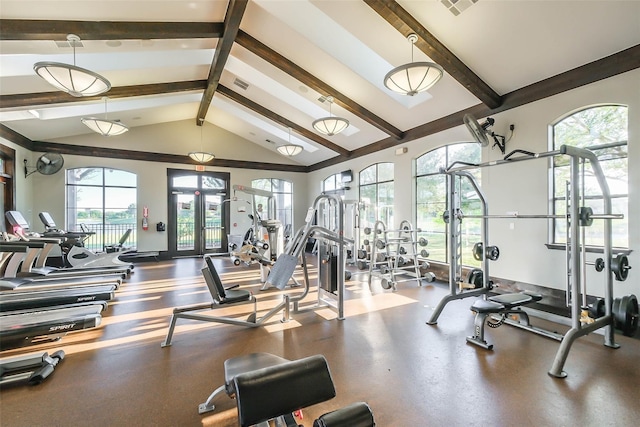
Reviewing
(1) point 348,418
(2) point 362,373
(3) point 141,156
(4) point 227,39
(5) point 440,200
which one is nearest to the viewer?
(1) point 348,418

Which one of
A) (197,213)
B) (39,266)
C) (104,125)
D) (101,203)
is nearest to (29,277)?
(39,266)

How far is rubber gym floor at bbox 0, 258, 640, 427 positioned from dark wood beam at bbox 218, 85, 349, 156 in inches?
221

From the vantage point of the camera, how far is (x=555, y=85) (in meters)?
4.22

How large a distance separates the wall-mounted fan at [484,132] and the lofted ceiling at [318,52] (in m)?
0.36

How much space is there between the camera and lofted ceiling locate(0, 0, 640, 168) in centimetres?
360

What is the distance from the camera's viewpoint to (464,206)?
5.95 m

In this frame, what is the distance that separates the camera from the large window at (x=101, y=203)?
328 inches

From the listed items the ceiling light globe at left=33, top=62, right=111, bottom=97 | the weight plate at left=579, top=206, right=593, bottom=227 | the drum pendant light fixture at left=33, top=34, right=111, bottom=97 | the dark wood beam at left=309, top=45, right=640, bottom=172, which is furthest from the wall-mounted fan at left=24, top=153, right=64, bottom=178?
the weight plate at left=579, top=206, right=593, bottom=227

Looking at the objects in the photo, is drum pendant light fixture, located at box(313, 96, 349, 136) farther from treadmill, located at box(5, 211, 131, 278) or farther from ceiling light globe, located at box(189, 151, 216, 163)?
treadmill, located at box(5, 211, 131, 278)

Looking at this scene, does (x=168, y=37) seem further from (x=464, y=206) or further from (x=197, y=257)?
(x=197, y=257)

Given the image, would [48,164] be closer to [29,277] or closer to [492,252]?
[29,277]

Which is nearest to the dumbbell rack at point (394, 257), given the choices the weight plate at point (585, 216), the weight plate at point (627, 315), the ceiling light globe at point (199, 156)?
the weight plate at point (627, 315)

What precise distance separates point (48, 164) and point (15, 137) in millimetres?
806

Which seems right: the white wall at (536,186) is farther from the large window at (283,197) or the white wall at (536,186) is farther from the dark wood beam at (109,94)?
the large window at (283,197)
